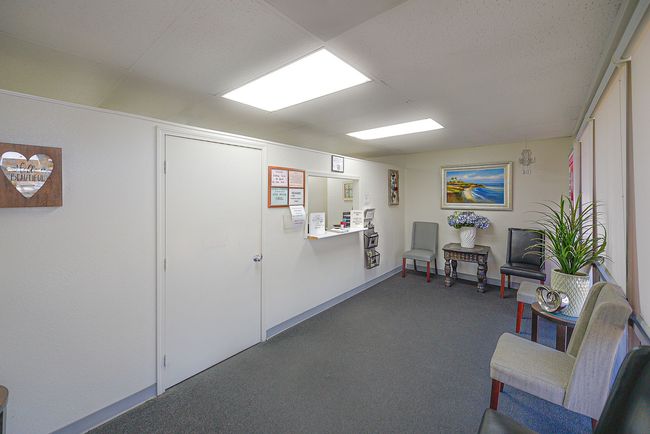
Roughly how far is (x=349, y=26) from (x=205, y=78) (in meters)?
1.27

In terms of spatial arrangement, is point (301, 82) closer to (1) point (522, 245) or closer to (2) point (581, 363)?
(2) point (581, 363)

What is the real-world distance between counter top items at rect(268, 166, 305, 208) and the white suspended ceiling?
0.68 m

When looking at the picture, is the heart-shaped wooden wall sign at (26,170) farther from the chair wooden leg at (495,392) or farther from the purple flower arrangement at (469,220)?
the purple flower arrangement at (469,220)

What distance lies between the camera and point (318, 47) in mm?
1673

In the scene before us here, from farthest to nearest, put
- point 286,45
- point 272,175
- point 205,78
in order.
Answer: point 272,175, point 205,78, point 286,45

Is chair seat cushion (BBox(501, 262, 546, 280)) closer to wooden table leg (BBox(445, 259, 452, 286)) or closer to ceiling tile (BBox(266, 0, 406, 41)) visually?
wooden table leg (BBox(445, 259, 452, 286))

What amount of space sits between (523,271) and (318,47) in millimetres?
4065

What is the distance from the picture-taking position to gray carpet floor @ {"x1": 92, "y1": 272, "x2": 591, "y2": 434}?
1.82 meters

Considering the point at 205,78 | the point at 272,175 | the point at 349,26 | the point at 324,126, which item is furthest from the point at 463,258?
the point at 205,78

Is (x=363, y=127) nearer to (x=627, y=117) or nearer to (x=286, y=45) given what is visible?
(x=286, y=45)

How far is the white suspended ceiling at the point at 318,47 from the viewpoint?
1345 millimetres

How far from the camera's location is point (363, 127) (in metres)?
3.53

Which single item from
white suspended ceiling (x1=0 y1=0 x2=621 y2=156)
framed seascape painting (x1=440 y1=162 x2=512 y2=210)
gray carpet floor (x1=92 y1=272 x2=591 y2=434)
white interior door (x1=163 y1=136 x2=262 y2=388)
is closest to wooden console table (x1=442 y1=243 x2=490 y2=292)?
framed seascape painting (x1=440 y1=162 x2=512 y2=210)

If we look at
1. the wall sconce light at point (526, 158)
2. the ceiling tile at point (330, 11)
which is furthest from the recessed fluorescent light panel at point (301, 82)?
the wall sconce light at point (526, 158)
